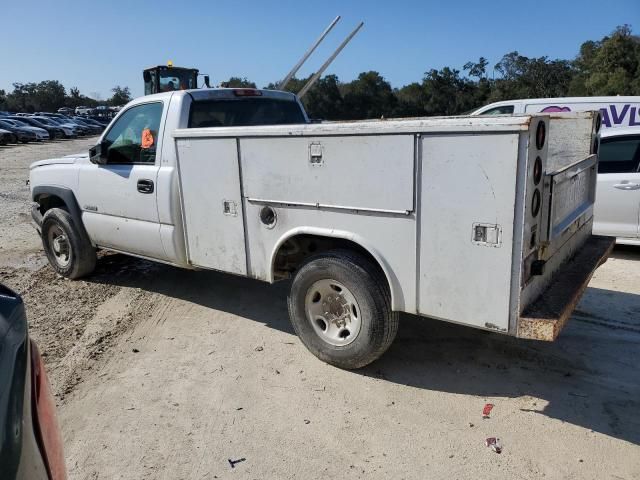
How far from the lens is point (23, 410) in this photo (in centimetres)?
156

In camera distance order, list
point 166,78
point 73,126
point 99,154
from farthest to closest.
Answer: point 73,126
point 166,78
point 99,154

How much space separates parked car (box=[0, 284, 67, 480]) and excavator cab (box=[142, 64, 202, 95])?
47.3 ft

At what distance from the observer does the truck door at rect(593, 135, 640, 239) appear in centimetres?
→ 656

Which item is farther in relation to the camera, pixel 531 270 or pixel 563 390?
Answer: pixel 563 390

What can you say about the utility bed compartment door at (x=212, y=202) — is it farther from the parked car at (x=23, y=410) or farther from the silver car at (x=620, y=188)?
the silver car at (x=620, y=188)

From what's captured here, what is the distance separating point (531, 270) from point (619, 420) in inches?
44.1

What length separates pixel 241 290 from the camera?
5941mm

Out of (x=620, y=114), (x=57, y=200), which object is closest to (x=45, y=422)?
(x=57, y=200)

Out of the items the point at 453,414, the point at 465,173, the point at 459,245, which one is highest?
the point at 465,173

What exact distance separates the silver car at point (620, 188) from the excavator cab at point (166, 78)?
11.6 m

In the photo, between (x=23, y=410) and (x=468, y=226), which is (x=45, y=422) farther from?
(x=468, y=226)

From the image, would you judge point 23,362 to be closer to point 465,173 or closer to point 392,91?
point 465,173

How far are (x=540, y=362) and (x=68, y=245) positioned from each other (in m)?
5.14

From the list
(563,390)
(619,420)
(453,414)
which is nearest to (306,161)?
(453,414)
